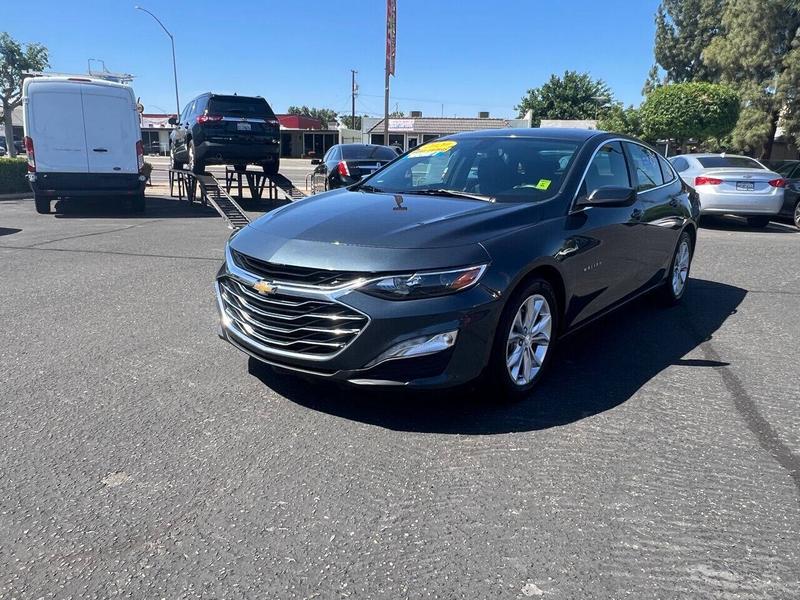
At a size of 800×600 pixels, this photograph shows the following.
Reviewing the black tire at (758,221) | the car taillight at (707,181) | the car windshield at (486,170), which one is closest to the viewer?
the car windshield at (486,170)

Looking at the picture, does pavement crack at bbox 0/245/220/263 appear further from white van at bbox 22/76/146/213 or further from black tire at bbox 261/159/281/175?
black tire at bbox 261/159/281/175

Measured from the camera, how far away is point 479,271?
338 cm

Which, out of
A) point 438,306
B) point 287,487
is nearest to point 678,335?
point 438,306

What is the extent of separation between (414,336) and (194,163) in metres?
11.9

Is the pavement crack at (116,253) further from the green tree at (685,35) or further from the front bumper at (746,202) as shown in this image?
the green tree at (685,35)

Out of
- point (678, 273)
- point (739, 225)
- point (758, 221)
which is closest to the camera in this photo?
point (678, 273)

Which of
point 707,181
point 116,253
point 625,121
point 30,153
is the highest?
point 625,121

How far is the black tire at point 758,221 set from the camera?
12830 mm

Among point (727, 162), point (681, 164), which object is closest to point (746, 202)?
point (727, 162)

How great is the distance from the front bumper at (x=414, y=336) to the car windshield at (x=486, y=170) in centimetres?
116

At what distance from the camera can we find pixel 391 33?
2122 cm

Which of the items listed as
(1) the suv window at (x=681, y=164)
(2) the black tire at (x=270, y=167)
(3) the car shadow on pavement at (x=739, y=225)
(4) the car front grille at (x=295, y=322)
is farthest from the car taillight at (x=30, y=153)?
(3) the car shadow on pavement at (x=739, y=225)

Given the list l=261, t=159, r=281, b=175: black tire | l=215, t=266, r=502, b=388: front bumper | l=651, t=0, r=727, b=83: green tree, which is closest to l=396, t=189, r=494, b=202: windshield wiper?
l=215, t=266, r=502, b=388: front bumper

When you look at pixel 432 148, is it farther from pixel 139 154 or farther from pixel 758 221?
pixel 139 154
